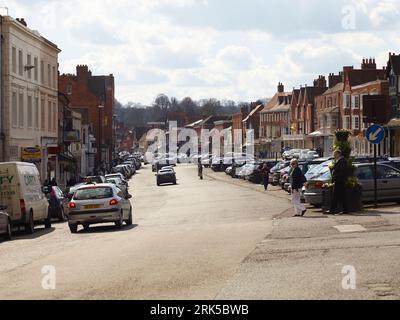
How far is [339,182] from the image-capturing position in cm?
2600

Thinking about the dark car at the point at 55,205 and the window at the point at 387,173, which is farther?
the dark car at the point at 55,205

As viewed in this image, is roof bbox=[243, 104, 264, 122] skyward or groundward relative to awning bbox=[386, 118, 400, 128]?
skyward

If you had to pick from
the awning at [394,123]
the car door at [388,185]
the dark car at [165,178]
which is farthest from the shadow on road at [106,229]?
the awning at [394,123]

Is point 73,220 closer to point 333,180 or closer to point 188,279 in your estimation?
point 333,180

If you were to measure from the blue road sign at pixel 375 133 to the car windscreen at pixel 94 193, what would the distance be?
7.97 m

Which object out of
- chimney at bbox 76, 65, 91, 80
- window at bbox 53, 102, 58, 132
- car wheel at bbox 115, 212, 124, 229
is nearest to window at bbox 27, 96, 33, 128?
window at bbox 53, 102, 58, 132

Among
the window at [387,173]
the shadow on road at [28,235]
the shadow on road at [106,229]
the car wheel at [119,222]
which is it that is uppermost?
the window at [387,173]

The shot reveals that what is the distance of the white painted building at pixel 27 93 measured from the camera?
53.5 m

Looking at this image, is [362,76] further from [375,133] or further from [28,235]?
[28,235]

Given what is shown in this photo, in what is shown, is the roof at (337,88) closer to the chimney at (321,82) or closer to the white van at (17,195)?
the chimney at (321,82)

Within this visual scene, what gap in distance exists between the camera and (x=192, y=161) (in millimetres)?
156000

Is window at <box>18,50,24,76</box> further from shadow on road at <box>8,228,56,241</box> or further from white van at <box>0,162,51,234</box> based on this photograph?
white van at <box>0,162,51,234</box>

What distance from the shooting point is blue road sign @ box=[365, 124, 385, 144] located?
26797mm

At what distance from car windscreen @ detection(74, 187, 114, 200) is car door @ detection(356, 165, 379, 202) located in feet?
26.5
